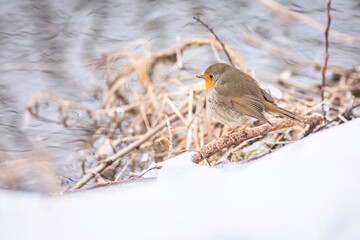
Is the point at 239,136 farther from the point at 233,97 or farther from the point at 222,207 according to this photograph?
the point at 222,207

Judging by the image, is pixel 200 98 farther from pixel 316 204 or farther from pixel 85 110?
pixel 316 204

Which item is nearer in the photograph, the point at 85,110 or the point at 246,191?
the point at 246,191

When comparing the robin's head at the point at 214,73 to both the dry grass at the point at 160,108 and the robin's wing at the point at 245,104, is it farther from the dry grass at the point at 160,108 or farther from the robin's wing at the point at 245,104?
the dry grass at the point at 160,108

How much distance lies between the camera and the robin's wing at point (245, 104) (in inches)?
90.5

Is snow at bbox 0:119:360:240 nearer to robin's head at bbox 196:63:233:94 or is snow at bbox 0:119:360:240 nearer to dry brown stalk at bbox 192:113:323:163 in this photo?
dry brown stalk at bbox 192:113:323:163

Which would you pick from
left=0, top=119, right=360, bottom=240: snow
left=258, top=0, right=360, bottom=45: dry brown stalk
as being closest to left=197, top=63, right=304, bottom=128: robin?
left=0, top=119, right=360, bottom=240: snow

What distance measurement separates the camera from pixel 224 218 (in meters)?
1.06

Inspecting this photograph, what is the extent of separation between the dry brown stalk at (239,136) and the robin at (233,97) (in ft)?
0.63

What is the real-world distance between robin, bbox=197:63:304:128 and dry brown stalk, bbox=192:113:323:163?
0.19 m

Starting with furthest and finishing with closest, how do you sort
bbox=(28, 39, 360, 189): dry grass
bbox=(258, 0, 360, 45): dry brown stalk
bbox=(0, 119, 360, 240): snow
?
bbox=(258, 0, 360, 45): dry brown stalk → bbox=(28, 39, 360, 189): dry grass → bbox=(0, 119, 360, 240): snow

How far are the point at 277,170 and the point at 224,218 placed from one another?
174mm

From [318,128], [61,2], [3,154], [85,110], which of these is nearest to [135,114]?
[85,110]

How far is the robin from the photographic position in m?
2.37

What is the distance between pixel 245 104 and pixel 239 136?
1.55ft
